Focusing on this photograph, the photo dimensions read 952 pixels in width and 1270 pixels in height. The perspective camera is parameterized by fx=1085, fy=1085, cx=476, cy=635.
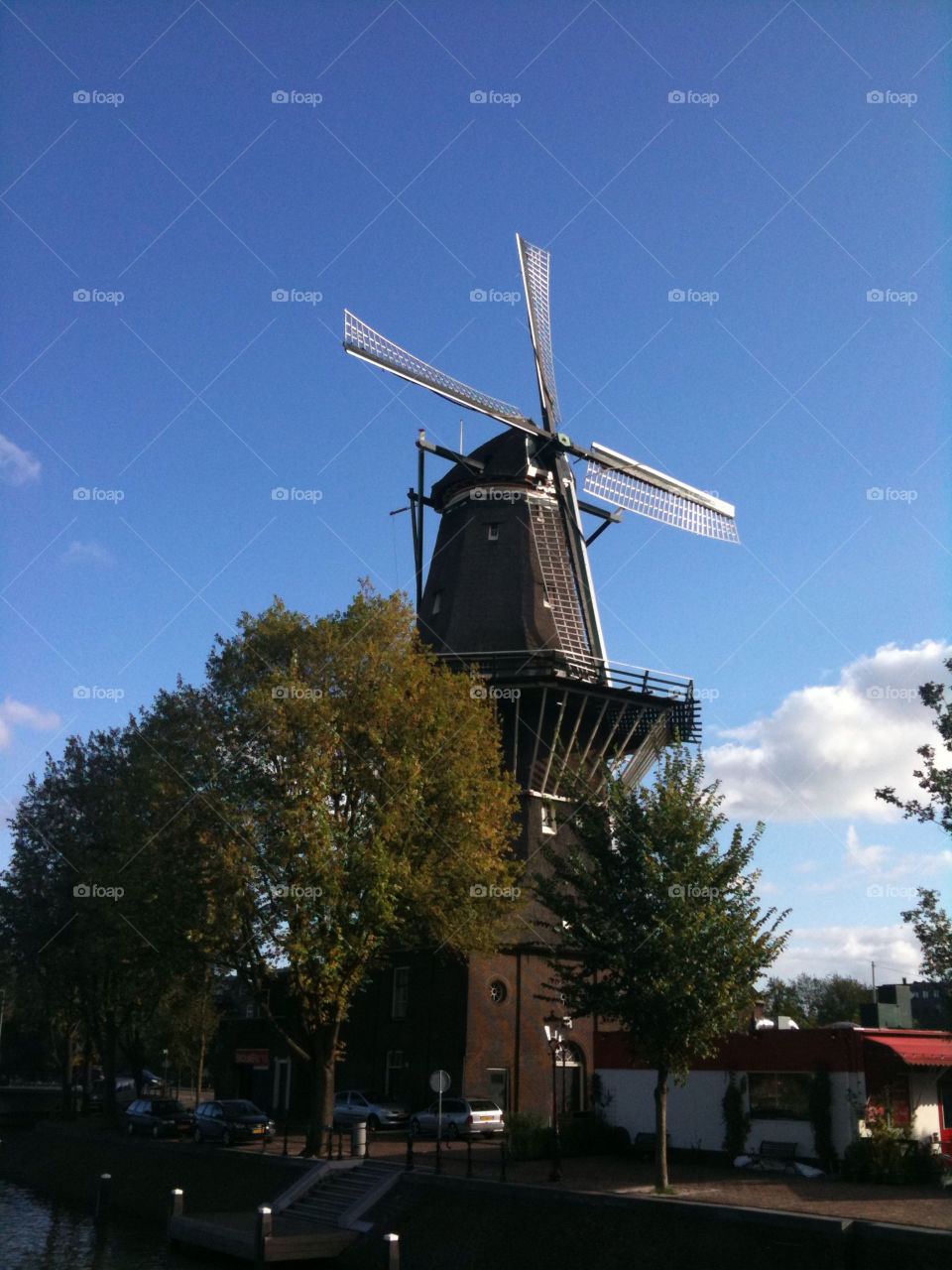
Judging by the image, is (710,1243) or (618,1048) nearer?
(710,1243)

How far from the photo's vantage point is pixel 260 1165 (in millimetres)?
28344

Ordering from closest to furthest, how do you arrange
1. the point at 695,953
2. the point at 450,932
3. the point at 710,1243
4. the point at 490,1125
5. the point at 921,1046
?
the point at 710,1243 < the point at 695,953 < the point at 921,1046 < the point at 450,932 < the point at 490,1125

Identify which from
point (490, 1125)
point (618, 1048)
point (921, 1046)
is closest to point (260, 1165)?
point (490, 1125)

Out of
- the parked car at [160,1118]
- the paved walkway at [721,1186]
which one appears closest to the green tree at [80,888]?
the parked car at [160,1118]

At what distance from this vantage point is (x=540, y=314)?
5072 cm

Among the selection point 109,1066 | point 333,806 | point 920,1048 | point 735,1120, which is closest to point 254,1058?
point 109,1066

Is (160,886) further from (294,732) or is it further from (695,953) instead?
(695,953)

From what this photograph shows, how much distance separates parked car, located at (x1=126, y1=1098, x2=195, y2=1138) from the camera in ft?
123

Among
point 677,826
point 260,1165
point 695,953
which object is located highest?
point 677,826

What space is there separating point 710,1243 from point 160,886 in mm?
16528

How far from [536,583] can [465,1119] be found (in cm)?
1932

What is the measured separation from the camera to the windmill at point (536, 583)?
38656 mm

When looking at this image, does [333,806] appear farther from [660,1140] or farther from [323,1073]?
[660,1140]

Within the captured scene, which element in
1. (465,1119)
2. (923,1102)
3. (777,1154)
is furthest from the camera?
(465,1119)
